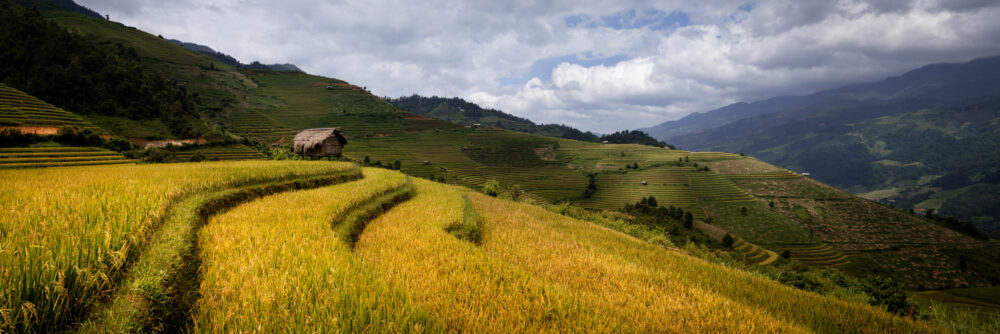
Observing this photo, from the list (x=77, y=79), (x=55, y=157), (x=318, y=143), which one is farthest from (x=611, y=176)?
(x=77, y=79)

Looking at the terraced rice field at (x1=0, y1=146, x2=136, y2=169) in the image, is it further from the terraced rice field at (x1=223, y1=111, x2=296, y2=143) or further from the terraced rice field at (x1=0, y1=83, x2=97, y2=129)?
the terraced rice field at (x1=223, y1=111, x2=296, y2=143)

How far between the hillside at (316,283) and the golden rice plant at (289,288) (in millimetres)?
23

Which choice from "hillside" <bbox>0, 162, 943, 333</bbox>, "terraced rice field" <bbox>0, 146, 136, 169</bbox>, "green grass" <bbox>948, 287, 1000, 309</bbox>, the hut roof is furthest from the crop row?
"terraced rice field" <bbox>0, 146, 136, 169</bbox>

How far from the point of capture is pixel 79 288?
2.81 metres

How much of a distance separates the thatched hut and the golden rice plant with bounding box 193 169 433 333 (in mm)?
25369

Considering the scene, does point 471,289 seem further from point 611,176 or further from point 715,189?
point 715,189

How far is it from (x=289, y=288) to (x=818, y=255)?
97.1m

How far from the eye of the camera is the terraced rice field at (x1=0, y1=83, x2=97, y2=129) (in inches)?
942

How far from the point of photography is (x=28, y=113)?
2612cm

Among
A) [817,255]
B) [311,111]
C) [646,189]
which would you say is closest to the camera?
[817,255]

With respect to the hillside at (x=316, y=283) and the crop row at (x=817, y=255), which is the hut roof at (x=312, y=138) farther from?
the crop row at (x=817, y=255)

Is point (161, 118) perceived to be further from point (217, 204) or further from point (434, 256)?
point (434, 256)

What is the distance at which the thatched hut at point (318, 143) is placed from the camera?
29000mm

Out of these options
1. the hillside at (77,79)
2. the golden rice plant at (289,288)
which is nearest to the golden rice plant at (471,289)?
the golden rice plant at (289,288)
